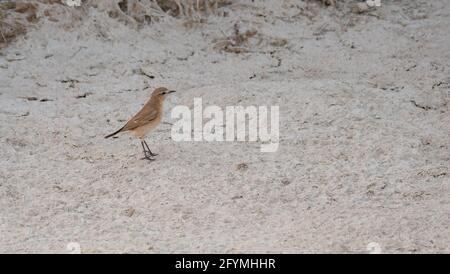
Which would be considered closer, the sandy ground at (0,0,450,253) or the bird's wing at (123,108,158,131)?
the sandy ground at (0,0,450,253)

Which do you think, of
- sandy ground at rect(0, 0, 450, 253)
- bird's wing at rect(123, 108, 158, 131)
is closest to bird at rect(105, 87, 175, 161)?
bird's wing at rect(123, 108, 158, 131)

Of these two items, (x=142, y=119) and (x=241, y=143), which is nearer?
(x=142, y=119)

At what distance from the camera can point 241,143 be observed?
4840 millimetres

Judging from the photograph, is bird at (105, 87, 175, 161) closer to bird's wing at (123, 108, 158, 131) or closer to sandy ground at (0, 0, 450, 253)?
bird's wing at (123, 108, 158, 131)

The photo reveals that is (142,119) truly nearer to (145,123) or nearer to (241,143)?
(145,123)

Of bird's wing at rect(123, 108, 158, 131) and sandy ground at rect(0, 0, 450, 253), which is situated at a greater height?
bird's wing at rect(123, 108, 158, 131)

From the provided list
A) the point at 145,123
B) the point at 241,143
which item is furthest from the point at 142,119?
the point at 241,143

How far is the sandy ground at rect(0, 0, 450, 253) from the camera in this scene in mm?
3775

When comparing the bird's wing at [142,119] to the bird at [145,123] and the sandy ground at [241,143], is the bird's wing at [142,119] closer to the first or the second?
the bird at [145,123]

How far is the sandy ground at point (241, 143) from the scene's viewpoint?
378 cm

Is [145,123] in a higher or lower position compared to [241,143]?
higher

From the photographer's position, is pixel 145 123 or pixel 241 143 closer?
pixel 145 123

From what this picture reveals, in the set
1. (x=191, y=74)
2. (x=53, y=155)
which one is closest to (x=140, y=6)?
(x=191, y=74)
